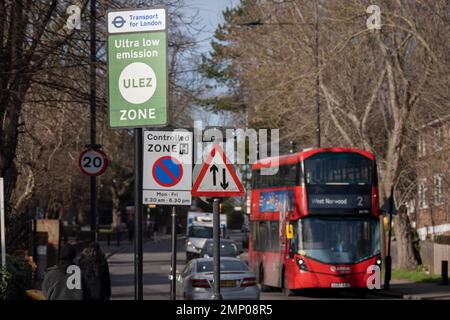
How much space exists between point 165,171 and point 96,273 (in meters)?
6.58

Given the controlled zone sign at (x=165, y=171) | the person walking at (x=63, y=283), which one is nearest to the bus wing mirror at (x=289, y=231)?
the controlled zone sign at (x=165, y=171)

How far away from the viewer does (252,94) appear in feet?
141

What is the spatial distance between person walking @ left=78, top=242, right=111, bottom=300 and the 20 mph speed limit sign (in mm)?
4311

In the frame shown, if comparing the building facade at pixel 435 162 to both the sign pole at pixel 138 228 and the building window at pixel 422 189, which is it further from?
the sign pole at pixel 138 228

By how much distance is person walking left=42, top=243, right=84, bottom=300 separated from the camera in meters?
12.4

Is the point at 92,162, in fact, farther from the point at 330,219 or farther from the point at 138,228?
the point at 138,228

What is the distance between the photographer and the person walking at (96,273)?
17.7 meters

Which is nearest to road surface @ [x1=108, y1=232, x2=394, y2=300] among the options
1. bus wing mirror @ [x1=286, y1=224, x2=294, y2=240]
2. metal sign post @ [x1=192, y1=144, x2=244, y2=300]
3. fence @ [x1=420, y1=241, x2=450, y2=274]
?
bus wing mirror @ [x1=286, y1=224, x2=294, y2=240]

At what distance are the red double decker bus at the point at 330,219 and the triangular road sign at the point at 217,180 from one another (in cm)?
1546

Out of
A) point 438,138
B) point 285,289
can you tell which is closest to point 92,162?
point 285,289

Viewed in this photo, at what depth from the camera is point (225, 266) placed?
24.4 m

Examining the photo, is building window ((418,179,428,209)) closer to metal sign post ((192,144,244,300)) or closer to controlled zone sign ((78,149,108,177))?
controlled zone sign ((78,149,108,177))
